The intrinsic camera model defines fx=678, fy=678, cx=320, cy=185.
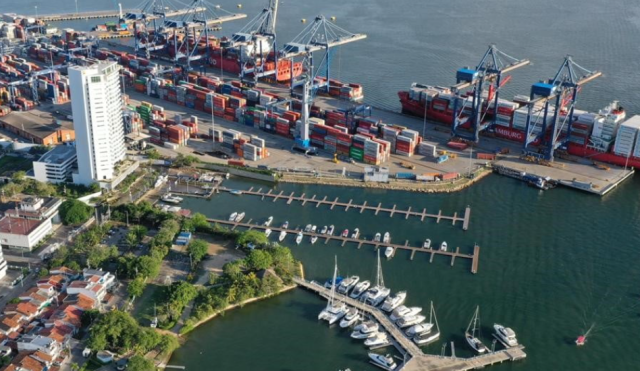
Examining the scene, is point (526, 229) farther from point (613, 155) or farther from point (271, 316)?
point (271, 316)

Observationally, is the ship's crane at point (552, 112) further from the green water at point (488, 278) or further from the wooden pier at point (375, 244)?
the wooden pier at point (375, 244)

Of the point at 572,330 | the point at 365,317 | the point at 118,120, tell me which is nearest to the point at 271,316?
the point at 365,317

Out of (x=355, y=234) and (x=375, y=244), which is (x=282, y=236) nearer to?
(x=355, y=234)

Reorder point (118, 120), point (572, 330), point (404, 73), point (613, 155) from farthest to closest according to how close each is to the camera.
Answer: point (404, 73) < point (613, 155) < point (118, 120) < point (572, 330)

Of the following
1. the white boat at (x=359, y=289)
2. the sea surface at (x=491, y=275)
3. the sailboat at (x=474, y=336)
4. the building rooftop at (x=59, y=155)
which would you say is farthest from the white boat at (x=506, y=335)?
the building rooftop at (x=59, y=155)

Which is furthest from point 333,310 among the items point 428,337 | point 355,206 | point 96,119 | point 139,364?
point 96,119
